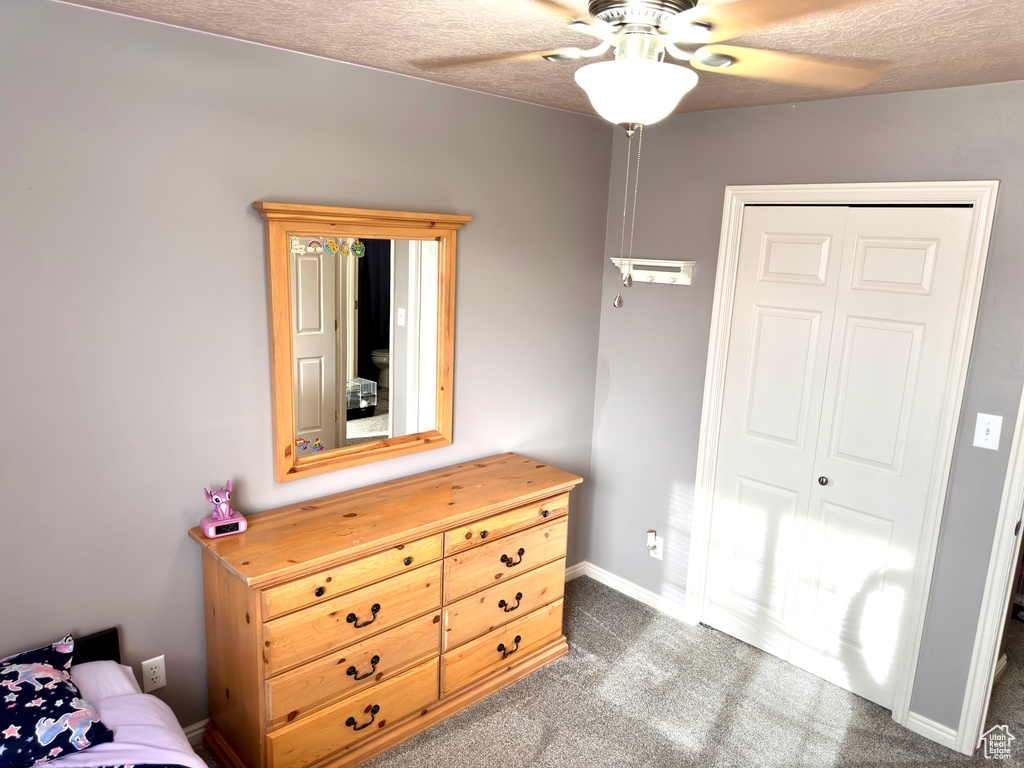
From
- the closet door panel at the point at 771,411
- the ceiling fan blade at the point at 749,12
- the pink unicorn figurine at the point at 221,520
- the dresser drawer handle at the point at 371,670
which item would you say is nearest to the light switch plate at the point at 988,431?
the closet door panel at the point at 771,411

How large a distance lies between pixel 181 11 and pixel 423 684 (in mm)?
2291

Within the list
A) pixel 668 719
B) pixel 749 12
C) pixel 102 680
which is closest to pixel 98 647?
pixel 102 680

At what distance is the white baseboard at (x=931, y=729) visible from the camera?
8.63 feet

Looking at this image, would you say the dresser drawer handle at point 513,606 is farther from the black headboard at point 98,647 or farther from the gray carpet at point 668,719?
the black headboard at point 98,647

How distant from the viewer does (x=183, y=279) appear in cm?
219

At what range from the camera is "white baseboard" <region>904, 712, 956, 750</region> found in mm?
2631

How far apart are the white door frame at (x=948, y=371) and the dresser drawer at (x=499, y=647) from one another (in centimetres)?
79

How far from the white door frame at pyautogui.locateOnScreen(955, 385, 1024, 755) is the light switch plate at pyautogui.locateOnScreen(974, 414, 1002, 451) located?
0.05m

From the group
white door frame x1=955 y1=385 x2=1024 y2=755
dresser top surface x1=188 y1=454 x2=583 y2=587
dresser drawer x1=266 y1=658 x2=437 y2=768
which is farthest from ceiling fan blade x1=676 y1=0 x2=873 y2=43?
dresser drawer x1=266 y1=658 x2=437 y2=768

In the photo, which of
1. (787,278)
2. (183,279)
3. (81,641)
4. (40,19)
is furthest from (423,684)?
(40,19)

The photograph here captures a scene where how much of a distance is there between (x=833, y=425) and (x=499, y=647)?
5.33ft

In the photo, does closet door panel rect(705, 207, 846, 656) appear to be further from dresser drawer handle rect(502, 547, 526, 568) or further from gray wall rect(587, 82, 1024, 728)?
dresser drawer handle rect(502, 547, 526, 568)

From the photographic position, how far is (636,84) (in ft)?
4.28

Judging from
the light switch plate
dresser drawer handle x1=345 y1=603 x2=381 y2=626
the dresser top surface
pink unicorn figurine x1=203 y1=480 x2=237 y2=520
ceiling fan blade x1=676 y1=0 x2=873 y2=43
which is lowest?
dresser drawer handle x1=345 y1=603 x2=381 y2=626
